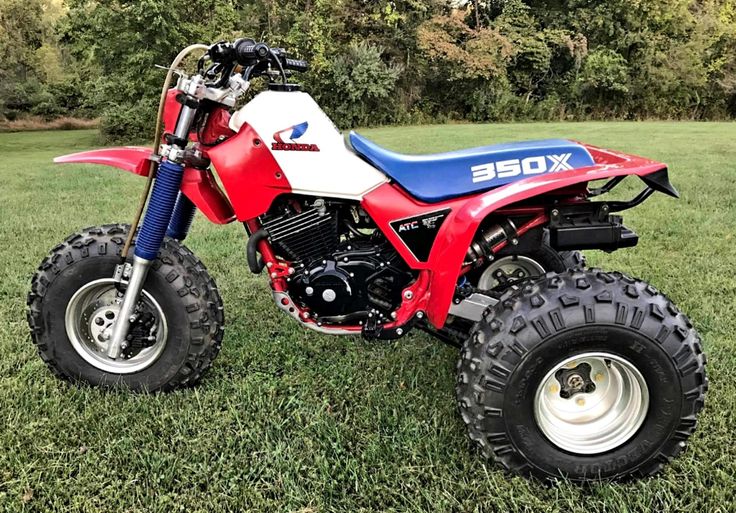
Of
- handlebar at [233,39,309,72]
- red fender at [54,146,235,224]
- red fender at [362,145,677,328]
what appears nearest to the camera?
red fender at [362,145,677,328]

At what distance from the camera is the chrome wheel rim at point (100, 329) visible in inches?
114

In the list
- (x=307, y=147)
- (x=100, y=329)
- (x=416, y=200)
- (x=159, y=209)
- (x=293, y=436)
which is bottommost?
(x=293, y=436)

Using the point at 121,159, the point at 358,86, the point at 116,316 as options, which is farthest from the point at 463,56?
the point at 116,316

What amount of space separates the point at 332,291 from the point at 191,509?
1035 millimetres

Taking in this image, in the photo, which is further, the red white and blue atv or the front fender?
the front fender

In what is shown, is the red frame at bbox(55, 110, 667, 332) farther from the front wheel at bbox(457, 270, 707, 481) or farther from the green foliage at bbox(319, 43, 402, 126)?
the green foliage at bbox(319, 43, 402, 126)

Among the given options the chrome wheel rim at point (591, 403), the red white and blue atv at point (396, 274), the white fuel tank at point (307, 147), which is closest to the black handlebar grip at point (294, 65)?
the red white and blue atv at point (396, 274)

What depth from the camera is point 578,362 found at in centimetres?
240

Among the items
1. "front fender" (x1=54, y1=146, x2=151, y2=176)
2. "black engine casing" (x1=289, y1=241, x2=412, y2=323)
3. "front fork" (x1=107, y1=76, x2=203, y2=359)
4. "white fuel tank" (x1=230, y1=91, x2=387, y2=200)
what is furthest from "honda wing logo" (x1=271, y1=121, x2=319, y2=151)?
→ "front fender" (x1=54, y1=146, x2=151, y2=176)

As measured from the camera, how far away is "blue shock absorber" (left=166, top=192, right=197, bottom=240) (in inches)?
116

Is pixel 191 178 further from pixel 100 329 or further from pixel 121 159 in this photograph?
pixel 100 329

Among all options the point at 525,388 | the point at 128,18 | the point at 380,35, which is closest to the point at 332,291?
the point at 525,388

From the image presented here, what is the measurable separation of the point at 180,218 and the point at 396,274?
1151 mm

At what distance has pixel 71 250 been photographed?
284 cm
